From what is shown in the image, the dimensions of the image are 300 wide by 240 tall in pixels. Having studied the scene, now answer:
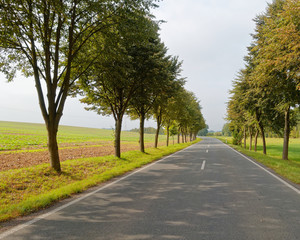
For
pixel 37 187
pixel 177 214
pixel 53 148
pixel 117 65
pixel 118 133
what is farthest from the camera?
pixel 118 133

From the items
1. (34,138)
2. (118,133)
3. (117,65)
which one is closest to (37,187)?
(117,65)

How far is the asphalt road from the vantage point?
10.7ft

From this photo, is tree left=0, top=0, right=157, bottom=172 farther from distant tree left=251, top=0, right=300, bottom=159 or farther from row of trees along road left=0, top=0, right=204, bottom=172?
distant tree left=251, top=0, right=300, bottom=159

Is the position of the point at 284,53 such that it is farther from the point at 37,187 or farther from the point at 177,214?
the point at 37,187

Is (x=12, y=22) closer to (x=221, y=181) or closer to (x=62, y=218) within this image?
(x=62, y=218)

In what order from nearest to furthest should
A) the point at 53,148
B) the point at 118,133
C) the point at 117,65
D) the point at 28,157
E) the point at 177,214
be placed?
the point at 177,214 < the point at 53,148 < the point at 117,65 < the point at 118,133 < the point at 28,157

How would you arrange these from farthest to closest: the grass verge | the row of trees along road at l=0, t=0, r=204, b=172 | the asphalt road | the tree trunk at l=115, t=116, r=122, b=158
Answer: the tree trunk at l=115, t=116, r=122, b=158
the row of trees along road at l=0, t=0, r=204, b=172
the grass verge
the asphalt road

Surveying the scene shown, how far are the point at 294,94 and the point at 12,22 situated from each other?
14.8 m

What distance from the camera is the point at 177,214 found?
406 cm

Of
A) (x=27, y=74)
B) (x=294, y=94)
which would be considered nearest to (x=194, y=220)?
(x=27, y=74)

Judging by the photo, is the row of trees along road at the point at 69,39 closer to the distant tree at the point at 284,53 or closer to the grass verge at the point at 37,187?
the grass verge at the point at 37,187

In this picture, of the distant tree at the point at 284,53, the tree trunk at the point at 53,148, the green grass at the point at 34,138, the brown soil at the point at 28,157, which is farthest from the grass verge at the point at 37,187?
the distant tree at the point at 284,53

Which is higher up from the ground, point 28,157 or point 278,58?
point 278,58

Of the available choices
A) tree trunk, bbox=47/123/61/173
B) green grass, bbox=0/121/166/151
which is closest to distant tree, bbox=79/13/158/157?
green grass, bbox=0/121/166/151
